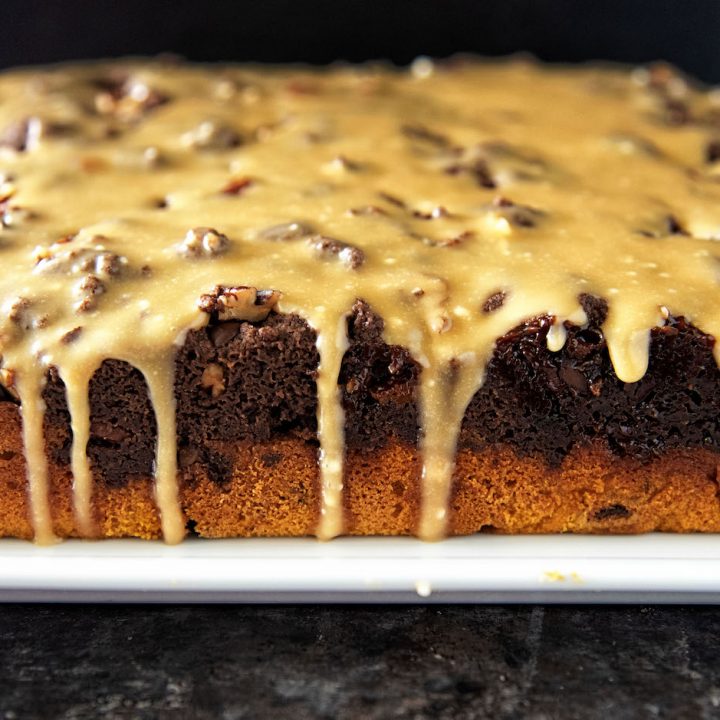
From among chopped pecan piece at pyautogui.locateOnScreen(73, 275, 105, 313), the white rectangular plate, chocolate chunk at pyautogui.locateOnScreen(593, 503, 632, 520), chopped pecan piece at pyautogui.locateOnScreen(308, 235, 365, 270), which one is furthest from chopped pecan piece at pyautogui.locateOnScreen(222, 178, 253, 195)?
chocolate chunk at pyautogui.locateOnScreen(593, 503, 632, 520)

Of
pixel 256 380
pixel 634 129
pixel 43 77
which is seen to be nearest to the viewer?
pixel 256 380

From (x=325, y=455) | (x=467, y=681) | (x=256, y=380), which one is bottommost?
(x=467, y=681)

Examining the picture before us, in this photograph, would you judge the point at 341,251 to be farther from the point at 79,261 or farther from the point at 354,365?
the point at 79,261

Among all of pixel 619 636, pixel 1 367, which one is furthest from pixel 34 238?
pixel 619 636

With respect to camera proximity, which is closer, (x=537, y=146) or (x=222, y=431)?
(x=222, y=431)

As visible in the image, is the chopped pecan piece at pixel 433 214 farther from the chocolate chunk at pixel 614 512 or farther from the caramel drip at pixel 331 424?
the chocolate chunk at pixel 614 512

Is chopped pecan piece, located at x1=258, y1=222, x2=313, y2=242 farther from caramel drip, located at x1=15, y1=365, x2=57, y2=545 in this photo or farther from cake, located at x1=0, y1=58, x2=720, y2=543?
caramel drip, located at x1=15, y1=365, x2=57, y2=545

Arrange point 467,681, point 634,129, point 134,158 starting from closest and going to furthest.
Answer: point 467,681 → point 134,158 → point 634,129

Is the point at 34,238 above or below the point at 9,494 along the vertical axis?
above

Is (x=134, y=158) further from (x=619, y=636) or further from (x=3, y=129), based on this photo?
(x=619, y=636)
